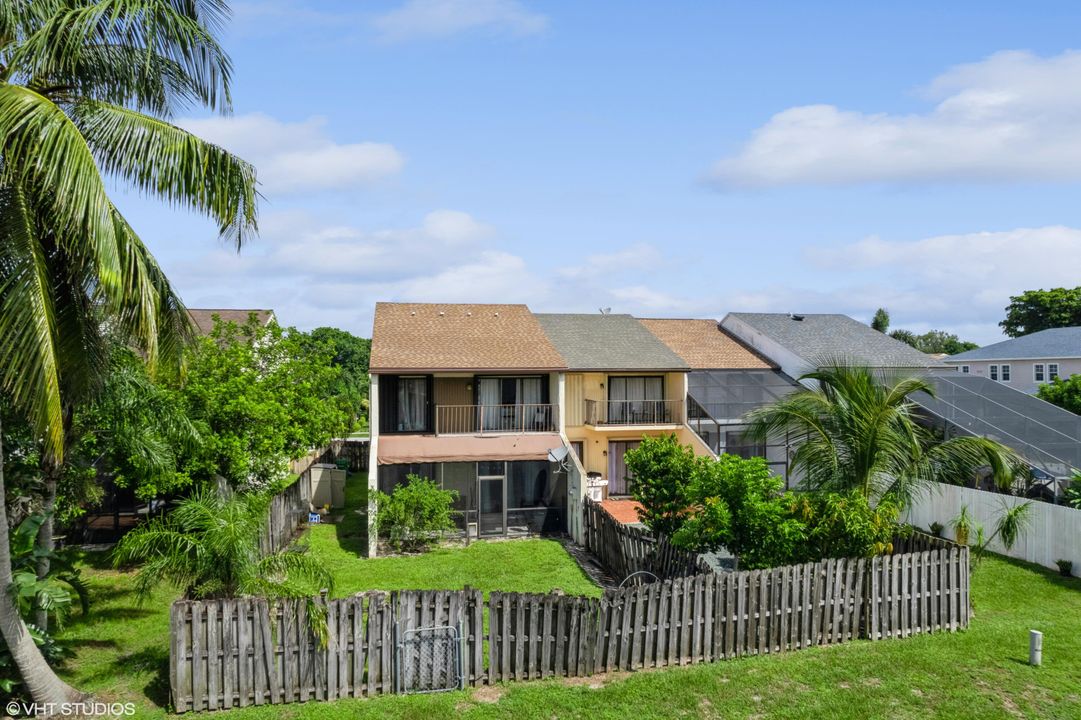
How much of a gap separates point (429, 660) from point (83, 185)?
7.06 meters

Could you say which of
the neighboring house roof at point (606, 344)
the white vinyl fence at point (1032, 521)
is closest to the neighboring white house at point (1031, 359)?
the neighboring house roof at point (606, 344)

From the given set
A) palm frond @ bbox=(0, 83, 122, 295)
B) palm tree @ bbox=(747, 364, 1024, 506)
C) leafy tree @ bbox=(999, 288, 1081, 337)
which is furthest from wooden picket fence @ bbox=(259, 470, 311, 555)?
leafy tree @ bbox=(999, 288, 1081, 337)

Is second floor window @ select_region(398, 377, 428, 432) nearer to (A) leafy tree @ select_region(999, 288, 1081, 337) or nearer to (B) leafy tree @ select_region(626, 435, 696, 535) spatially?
(B) leafy tree @ select_region(626, 435, 696, 535)

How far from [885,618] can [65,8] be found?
14.1m

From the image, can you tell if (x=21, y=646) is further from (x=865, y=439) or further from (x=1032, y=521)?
(x=1032, y=521)

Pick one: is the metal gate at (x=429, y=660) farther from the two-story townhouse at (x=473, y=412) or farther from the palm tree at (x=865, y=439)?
the two-story townhouse at (x=473, y=412)

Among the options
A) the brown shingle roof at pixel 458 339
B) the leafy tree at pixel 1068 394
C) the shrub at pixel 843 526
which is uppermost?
the brown shingle roof at pixel 458 339

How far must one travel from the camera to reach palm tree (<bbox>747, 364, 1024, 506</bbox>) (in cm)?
1360

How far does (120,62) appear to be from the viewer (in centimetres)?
930

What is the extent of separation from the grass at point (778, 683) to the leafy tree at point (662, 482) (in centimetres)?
598

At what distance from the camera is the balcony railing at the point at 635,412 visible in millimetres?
25750

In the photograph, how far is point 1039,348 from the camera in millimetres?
42656

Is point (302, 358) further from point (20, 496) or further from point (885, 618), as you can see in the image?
point (885, 618)

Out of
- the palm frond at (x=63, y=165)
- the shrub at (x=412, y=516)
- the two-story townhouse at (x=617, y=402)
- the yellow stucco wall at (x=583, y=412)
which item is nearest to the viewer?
the palm frond at (x=63, y=165)
